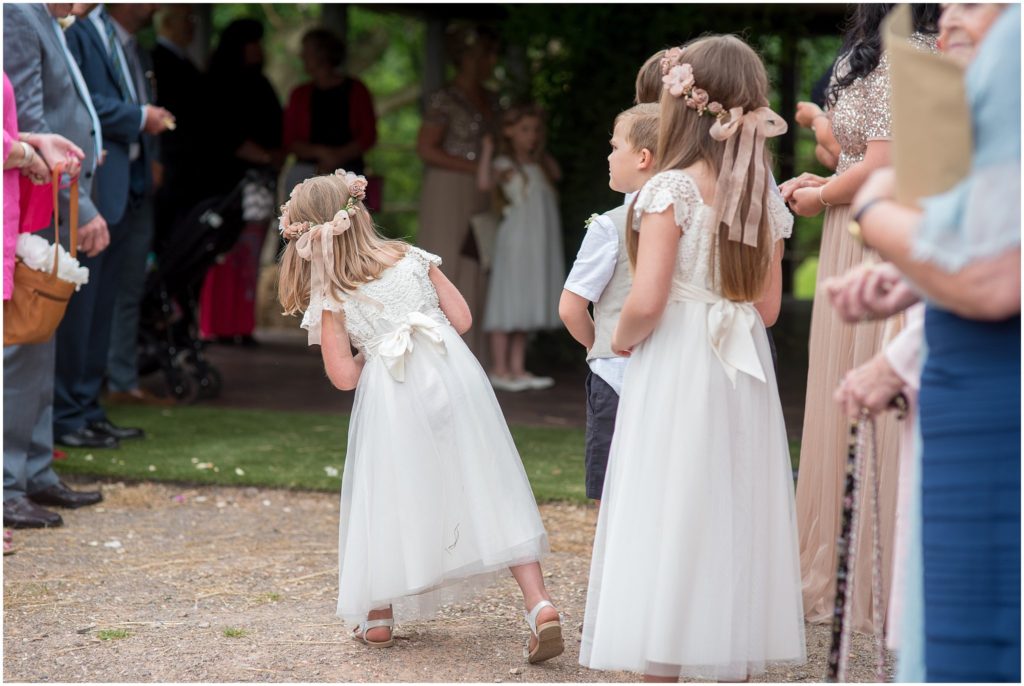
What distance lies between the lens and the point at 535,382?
8.77 metres

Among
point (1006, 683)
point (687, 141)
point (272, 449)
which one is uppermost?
point (687, 141)

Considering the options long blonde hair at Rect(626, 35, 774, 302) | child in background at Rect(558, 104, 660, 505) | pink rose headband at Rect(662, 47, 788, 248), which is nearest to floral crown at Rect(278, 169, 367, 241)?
child in background at Rect(558, 104, 660, 505)

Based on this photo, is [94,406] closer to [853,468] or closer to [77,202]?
[77,202]

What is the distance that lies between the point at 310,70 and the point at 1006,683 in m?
8.27

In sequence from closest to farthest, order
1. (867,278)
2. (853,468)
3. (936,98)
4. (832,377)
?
(936,98) < (867,278) < (853,468) < (832,377)

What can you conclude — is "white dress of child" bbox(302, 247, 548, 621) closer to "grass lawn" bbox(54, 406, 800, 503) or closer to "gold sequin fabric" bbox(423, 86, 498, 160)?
"grass lawn" bbox(54, 406, 800, 503)

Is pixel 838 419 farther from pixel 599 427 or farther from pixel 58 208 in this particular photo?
pixel 58 208

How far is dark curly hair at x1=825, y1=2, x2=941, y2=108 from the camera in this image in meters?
3.66

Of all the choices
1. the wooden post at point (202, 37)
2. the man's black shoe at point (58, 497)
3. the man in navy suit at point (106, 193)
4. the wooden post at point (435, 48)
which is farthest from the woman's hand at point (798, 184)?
the wooden post at point (202, 37)

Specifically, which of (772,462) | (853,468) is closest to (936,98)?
(853,468)

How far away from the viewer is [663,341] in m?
3.01

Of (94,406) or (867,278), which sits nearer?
(867,278)

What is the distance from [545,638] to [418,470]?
57 cm

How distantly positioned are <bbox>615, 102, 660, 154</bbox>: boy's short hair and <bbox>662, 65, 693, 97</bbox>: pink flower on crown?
0.45 meters
